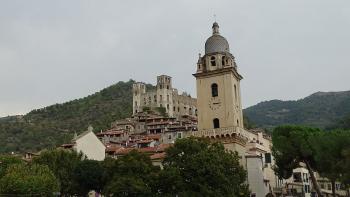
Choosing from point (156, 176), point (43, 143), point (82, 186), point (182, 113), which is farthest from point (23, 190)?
point (182, 113)

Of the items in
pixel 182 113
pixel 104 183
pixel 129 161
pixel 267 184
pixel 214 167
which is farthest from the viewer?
pixel 182 113

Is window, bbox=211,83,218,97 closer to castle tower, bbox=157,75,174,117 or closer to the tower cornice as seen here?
the tower cornice

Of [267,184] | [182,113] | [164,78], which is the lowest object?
[267,184]

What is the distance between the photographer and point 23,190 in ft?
150

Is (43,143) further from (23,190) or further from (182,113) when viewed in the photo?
(23,190)

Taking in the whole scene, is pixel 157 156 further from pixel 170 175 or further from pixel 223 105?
pixel 170 175

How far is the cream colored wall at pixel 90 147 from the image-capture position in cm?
6375

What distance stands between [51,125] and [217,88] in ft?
391

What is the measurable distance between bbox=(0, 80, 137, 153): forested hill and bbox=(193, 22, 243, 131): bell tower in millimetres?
72131

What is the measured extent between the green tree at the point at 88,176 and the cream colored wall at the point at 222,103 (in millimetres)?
12232

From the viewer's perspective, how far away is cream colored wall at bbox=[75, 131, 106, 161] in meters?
63.8

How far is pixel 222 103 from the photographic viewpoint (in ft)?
180

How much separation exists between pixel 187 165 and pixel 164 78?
141 meters

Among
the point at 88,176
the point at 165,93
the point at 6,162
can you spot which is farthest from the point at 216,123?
the point at 165,93
